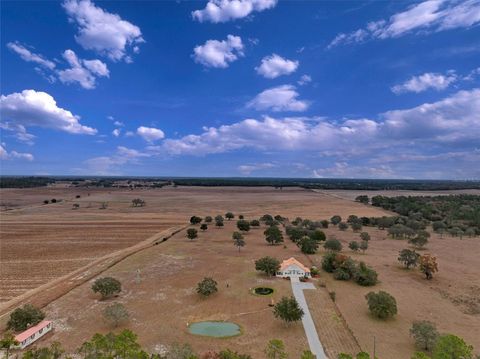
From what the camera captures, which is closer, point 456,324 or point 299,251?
point 456,324

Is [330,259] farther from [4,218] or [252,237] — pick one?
[4,218]

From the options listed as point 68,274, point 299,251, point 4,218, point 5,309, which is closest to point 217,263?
point 299,251

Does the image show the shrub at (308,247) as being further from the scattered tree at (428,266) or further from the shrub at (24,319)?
the shrub at (24,319)

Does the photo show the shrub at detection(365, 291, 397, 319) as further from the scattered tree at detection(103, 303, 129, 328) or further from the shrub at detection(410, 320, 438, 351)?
the scattered tree at detection(103, 303, 129, 328)

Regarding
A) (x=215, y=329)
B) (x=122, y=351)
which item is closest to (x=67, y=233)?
(x=215, y=329)

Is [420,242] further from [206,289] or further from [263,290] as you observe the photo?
[206,289]

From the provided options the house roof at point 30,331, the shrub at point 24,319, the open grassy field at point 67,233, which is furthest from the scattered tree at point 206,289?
the open grassy field at point 67,233
